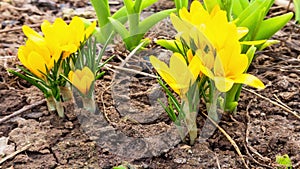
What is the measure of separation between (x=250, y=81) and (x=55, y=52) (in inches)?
25.1

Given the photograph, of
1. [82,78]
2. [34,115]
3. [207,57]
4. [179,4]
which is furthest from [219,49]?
[34,115]

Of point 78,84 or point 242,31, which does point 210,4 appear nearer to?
point 242,31

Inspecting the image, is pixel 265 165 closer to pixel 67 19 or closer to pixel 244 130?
pixel 244 130

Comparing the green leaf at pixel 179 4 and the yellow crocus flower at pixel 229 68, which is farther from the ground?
the green leaf at pixel 179 4

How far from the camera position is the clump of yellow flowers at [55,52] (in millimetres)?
1568

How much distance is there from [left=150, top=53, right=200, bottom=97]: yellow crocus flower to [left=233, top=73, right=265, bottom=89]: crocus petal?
12 centimetres

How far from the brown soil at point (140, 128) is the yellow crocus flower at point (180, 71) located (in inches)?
9.6

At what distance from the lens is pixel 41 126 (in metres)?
1.72

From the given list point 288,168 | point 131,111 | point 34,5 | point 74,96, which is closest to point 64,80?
point 74,96

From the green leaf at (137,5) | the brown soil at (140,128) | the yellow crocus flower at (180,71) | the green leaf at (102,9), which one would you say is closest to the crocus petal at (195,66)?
the yellow crocus flower at (180,71)

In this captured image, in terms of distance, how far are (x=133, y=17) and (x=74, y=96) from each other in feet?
1.31

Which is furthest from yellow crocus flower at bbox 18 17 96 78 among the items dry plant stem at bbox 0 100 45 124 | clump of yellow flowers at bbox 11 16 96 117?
dry plant stem at bbox 0 100 45 124

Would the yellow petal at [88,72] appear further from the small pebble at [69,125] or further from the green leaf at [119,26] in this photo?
the green leaf at [119,26]

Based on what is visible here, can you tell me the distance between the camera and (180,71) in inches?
56.6
